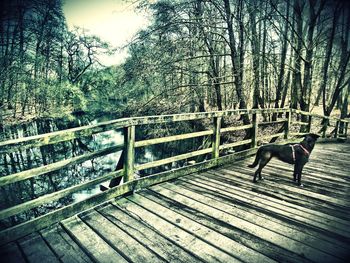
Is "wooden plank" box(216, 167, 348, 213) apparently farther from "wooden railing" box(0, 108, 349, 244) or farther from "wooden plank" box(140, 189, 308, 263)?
"wooden plank" box(140, 189, 308, 263)

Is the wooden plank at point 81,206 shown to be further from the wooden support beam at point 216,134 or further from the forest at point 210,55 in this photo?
the forest at point 210,55

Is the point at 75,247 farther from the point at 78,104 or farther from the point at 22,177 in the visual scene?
the point at 78,104

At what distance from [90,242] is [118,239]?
29 centimetres

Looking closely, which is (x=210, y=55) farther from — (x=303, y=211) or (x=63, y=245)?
(x=63, y=245)

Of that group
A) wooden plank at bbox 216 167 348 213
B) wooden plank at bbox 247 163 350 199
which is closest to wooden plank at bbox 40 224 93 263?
wooden plank at bbox 216 167 348 213

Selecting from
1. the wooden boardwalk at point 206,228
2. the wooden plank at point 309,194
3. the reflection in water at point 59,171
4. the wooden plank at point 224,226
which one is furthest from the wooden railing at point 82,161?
the reflection in water at point 59,171

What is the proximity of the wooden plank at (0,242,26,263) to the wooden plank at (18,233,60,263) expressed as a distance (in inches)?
1.7

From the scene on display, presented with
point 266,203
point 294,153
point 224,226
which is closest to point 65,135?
point 224,226

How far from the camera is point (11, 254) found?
7.44ft

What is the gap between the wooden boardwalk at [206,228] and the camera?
7.48ft

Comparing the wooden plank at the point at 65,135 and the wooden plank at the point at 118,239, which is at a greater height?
the wooden plank at the point at 65,135

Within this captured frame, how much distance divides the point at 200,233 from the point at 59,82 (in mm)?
28158

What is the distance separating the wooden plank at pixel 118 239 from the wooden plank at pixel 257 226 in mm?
974

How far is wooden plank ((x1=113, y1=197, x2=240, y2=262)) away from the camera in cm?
227
